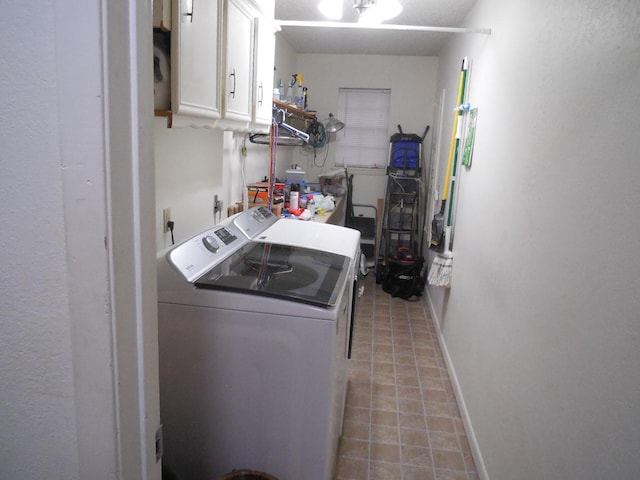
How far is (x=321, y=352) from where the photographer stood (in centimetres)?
143

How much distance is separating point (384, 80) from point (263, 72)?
10.6ft

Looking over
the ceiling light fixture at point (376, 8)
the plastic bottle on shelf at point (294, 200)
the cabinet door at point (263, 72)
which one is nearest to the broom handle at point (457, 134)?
the ceiling light fixture at point (376, 8)

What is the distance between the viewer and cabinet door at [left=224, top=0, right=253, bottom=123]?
1862 mm

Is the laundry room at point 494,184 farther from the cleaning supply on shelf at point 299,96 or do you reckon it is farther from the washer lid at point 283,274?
the washer lid at point 283,274

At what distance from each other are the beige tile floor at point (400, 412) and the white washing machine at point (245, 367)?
70 centimetres

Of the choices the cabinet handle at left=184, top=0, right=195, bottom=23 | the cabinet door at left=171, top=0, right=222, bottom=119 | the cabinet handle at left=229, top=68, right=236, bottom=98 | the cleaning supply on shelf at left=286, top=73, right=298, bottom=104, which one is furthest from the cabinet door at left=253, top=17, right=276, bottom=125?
the cleaning supply on shelf at left=286, top=73, right=298, bottom=104

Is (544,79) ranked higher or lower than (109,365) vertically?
higher

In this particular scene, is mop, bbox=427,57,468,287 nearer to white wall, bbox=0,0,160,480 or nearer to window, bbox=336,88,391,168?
window, bbox=336,88,391,168

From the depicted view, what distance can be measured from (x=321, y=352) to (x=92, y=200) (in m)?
0.99

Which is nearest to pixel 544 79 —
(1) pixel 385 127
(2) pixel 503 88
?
(2) pixel 503 88

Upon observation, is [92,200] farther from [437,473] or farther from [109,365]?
[437,473]

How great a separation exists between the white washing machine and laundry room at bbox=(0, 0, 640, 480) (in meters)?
0.01

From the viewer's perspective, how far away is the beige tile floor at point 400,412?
2.13m

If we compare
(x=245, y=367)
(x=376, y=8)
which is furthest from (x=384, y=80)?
(x=245, y=367)
